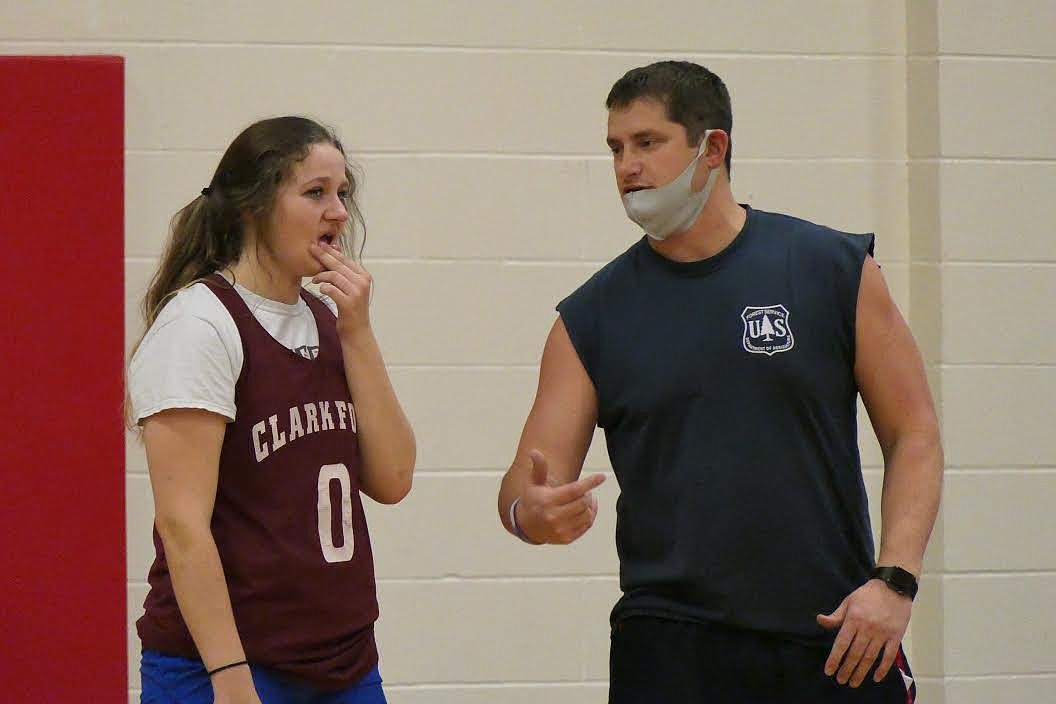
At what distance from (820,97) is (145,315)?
2113 mm

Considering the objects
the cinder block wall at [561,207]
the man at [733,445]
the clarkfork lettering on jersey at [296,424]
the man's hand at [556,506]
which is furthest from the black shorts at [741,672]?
the cinder block wall at [561,207]

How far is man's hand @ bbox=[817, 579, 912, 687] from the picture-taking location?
5.78ft

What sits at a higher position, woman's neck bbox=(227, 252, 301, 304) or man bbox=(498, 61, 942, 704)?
woman's neck bbox=(227, 252, 301, 304)

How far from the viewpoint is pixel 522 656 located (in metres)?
3.32

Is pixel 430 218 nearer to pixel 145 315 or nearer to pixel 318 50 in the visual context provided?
pixel 318 50

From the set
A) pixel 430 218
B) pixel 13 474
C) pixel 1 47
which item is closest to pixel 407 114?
pixel 430 218

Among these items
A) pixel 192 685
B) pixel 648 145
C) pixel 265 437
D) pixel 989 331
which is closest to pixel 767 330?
pixel 648 145

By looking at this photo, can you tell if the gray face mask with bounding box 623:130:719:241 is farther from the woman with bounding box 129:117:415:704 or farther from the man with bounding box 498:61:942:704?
the woman with bounding box 129:117:415:704

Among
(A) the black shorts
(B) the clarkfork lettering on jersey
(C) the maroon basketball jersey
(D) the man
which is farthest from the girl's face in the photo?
(A) the black shorts

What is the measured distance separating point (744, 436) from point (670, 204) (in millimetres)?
392

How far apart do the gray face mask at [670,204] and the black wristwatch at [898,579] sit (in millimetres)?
615

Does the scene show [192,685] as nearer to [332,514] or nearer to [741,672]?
[332,514]

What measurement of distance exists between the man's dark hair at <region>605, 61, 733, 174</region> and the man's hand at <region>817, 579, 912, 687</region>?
76cm

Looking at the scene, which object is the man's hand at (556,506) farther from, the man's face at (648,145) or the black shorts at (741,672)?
the man's face at (648,145)
